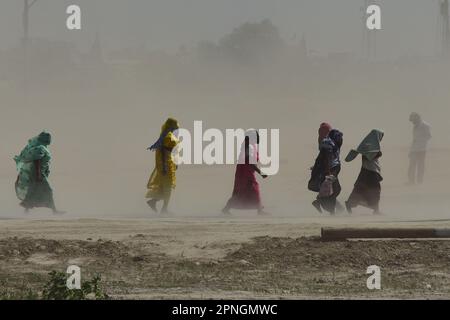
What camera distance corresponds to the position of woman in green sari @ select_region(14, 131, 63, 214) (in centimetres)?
1945

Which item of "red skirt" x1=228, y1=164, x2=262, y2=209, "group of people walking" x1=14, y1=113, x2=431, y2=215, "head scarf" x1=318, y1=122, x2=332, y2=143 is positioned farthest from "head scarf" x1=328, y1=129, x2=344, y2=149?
"red skirt" x1=228, y1=164, x2=262, y2=209

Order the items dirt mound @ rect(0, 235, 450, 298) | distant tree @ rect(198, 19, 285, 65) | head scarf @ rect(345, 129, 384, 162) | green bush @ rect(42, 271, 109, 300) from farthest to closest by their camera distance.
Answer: distant tree @ rect(198, 19, 285, 65), head scarf @ rect(345, 129, 384, 162), dirt mound @ rect(0, 235, 450, 298), green bush @ rect(42, 271, 109, 300)

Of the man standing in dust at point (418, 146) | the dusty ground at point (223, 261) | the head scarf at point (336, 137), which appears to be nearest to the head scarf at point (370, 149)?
the head scarf at point (336, 137)

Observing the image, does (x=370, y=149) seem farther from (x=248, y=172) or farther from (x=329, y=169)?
(x=248, y=172)

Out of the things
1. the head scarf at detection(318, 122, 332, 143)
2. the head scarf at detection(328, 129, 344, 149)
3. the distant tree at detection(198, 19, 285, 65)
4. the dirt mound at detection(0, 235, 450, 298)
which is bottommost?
the dirt mound at detection(0, 235, 450, 298)

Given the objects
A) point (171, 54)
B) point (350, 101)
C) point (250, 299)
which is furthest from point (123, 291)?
point (171, 54)

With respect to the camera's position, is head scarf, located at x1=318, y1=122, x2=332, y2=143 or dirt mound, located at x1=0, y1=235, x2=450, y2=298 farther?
head scarf, located at x1=318, y1=122, x2=332, y2=143

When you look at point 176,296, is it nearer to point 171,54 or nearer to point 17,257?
point 17,257

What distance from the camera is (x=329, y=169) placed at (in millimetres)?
19266

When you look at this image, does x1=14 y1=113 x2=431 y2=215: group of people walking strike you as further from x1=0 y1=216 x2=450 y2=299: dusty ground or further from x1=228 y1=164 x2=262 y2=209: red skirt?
x1=0 y1=216 x2=450 y2=299: dusty ground

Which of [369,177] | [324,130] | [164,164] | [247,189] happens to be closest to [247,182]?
[247,189]

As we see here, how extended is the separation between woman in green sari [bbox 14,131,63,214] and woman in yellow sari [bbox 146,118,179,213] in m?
1.71

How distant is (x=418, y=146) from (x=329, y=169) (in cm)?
858

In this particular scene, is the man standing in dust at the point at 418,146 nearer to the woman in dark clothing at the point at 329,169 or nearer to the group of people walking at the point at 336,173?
the group of people walking at the point at 336,173
